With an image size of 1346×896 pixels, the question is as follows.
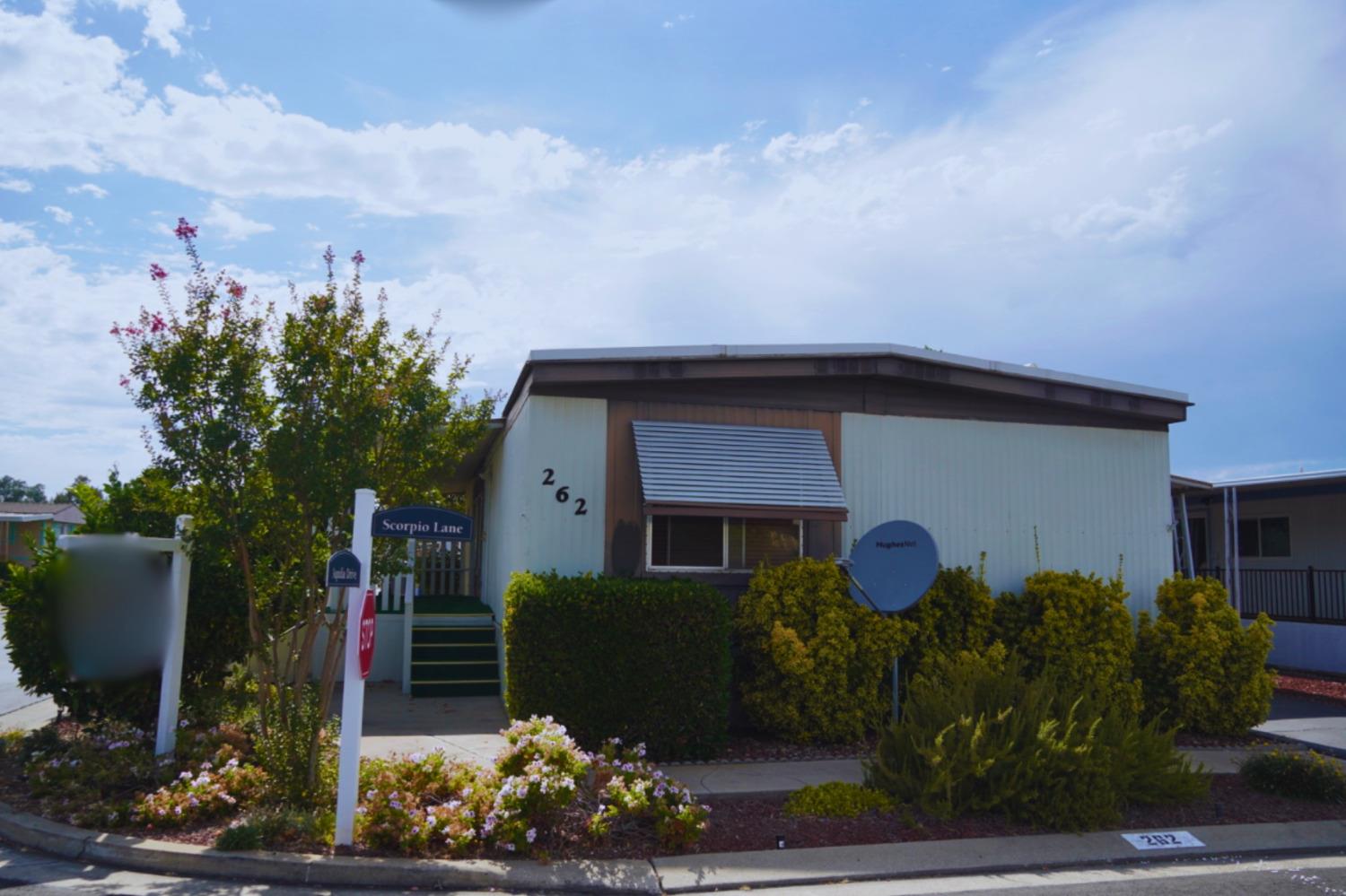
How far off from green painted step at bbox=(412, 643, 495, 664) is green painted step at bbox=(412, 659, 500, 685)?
0.10 meters

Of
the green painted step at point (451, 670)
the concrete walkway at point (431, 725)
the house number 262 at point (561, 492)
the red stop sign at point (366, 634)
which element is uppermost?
the house number 262 at point (561, 492)

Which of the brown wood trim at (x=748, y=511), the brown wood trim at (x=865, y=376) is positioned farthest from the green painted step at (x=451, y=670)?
the brown wood trim at (x=865, y=376)

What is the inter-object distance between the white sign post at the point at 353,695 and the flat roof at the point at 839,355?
342 centimetres

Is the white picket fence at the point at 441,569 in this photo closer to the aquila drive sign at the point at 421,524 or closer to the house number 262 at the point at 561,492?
the house number 262 at the point at 561,492

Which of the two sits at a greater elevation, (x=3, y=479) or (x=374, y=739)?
(x=3, y=479)

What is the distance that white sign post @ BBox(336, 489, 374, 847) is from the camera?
20.6 feet

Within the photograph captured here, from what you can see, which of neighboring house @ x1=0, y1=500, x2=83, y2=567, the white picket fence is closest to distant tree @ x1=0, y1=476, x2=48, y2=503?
neighboring house @ x1=0, y1=500, x2=83, y2=567

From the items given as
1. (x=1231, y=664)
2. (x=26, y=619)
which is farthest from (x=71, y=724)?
(x=1231, y=664)

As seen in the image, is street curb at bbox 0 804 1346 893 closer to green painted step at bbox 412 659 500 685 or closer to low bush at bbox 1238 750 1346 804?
low bush at bbox 1238 750 1346 804

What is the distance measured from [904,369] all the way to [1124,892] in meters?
5.99

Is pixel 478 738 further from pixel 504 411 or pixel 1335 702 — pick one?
pixel 1335 702

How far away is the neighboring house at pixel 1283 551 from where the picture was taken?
16.2 m

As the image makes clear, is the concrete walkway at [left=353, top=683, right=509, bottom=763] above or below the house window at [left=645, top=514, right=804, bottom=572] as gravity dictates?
below

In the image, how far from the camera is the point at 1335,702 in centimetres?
1327
